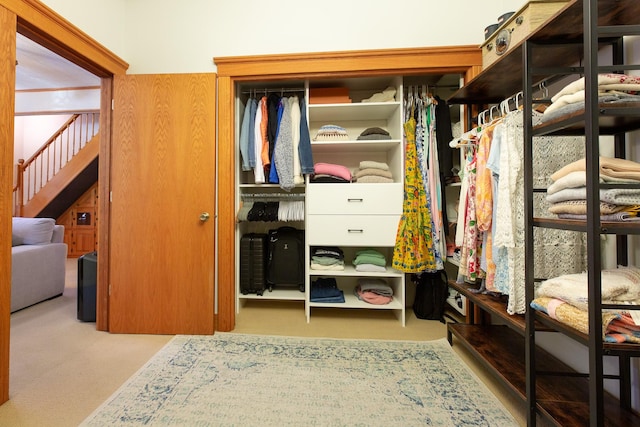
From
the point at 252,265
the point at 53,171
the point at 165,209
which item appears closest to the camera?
the point at 165,209

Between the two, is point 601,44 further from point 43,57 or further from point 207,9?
point 43,57

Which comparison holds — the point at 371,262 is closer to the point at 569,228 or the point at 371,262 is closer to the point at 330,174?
the point at 330,174

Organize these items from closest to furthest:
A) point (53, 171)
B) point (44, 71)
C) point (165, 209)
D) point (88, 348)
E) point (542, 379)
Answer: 1. point (542, 379)
2. point (88, 348)
3. point (165, 209)
4. point (44, 71)
5. point (53, 171)

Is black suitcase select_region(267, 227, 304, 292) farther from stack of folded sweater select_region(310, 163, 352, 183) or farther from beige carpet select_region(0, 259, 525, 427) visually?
stack of folded sweater select_region(310, 163, 352, 183)

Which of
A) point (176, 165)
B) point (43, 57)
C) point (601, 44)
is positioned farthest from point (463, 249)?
point (43, 57)

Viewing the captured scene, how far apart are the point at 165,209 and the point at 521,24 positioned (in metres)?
2.43

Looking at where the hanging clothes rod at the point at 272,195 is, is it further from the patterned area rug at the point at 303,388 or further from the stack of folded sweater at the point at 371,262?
the patterned area rug at the point at 303,388

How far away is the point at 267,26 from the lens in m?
2.01

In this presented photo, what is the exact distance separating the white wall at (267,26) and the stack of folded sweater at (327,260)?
1.58 m

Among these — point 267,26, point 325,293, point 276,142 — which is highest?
point 267,26

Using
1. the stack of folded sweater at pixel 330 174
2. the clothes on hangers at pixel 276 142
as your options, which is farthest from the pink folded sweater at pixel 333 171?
the clothes on hangers at pixel 276 142

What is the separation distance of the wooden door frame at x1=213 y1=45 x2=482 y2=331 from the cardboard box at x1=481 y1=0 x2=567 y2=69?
297 mm

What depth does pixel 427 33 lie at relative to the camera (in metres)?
1.93

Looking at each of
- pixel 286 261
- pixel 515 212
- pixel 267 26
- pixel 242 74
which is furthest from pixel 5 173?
pixel 515 212
